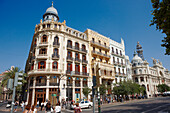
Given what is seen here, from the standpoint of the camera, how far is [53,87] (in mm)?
26641

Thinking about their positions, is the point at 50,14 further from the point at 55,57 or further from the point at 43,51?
the point at 55,57

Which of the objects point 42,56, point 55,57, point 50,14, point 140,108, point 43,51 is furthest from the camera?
point 50,14

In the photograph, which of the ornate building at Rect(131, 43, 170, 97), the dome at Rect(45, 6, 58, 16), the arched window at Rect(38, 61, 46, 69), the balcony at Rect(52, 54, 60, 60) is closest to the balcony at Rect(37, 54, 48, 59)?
the arched window at Rect(38, 61, 46, 69)

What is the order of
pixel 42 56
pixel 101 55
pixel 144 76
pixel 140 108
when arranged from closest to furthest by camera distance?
pixel 140 108, pixel 42 56, pixel 101 55, pixel 144 76

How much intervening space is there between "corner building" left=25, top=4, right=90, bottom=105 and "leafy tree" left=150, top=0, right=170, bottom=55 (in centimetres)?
1927

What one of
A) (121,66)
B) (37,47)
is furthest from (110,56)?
(37,47)

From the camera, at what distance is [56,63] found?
2889 centimetres

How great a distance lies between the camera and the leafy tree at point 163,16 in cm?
841

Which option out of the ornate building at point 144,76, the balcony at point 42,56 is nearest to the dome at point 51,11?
the balcony at point 42,56

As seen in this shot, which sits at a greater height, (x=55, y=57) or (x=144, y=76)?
(x=55, y=57)

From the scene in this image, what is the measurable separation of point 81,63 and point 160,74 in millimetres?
64065

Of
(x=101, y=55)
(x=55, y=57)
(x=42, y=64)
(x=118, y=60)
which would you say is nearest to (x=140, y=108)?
(x=55, y=57)

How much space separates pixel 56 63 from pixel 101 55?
15.6 meters

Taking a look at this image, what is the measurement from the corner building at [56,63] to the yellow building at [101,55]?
2069 millimetres
